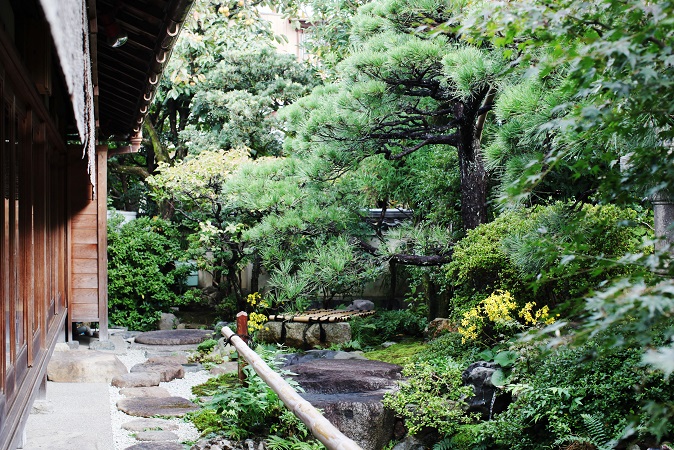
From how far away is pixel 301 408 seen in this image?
13.4ft

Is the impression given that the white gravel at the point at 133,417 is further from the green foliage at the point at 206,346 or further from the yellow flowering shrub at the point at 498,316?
the yellow flowering shrub at the point at 498,316

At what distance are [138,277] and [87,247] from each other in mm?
1993

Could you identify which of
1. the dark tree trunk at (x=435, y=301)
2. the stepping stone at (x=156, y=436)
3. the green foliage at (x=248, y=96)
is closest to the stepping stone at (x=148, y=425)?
the stepping stone at (x=156, y=436)

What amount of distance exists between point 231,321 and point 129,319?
1.78 m

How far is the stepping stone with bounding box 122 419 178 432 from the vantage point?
532 cm

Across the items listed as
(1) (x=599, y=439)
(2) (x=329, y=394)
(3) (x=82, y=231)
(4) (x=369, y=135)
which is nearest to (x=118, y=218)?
(3) (x=82, y=231)

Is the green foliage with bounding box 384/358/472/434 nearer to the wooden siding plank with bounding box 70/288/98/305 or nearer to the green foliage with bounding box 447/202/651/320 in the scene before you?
the green foliage with bounding box 447/202/651/320

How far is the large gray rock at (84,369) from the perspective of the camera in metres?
6.83

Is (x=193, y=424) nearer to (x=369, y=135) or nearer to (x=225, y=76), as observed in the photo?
(x=369, y=135)

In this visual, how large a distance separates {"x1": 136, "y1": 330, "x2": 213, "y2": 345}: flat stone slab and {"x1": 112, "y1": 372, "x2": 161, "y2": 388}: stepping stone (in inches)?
103

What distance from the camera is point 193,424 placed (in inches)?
219

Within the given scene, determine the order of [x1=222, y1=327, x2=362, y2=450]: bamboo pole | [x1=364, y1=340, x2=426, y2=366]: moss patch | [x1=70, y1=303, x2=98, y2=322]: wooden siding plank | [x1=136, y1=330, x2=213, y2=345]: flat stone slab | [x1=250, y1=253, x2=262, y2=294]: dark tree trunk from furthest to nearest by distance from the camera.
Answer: [x1=250, y1=253, x2=262, y2=294]: dark tree trunk
[x1=136, y1=330, x2=213, y2=345]: flat stone slab
[x1=70, y1=303, x2=98, y2=322]: wooden siding plank
[x1=364, y1=340, x2=426, y2=366]: moss patch
[x1=222, y1=327, x2=362, y2=450]: bamboo pole

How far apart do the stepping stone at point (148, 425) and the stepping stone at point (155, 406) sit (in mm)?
230

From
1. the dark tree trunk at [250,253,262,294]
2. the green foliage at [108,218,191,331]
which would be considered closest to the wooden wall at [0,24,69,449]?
Result: the green foliage at [108,218,191,331]
